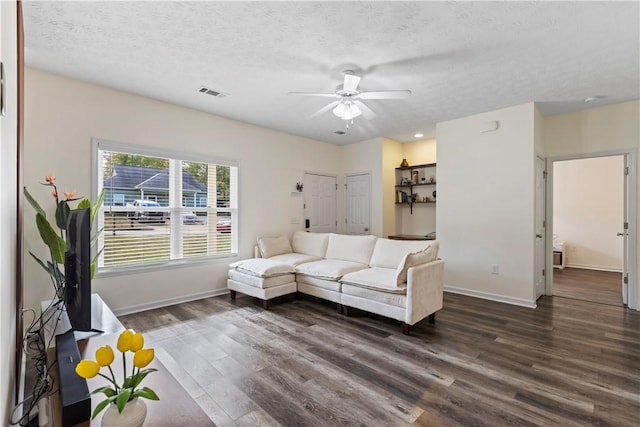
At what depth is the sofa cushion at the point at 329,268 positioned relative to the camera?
150 inches

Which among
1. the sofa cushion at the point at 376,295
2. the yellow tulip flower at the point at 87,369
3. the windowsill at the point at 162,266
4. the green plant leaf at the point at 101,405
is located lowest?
the sofa cushion at the point at 376,295

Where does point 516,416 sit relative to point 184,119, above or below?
below

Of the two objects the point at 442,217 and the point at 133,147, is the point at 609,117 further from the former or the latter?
the point at 133,147

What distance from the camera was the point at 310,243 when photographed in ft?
16.7

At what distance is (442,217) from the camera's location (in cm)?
484

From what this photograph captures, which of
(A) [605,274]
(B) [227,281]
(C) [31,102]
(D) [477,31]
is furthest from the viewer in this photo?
(A) [605,274]

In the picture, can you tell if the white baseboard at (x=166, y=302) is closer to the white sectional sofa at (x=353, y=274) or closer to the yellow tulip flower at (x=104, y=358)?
the white sectional sofa at (x=353, y=274)

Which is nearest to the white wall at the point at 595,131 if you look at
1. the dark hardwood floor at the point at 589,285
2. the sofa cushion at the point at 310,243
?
the dark hardwood floor at the point at 589,285

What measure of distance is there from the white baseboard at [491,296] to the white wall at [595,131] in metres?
1.30

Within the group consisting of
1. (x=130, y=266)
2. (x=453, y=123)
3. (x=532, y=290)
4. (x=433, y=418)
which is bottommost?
(x=433, y=418)

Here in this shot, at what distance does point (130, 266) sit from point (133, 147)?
1.47 m

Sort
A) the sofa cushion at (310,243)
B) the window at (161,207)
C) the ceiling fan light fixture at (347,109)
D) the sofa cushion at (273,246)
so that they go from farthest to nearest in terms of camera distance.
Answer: the sofa cushion at (310,243) → the sofa cushion at (273,246) → the window at (161,207) → the ceiling fan light fixture at (347,109)

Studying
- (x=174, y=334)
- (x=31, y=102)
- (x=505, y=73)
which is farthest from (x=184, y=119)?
(x=505, y=73)

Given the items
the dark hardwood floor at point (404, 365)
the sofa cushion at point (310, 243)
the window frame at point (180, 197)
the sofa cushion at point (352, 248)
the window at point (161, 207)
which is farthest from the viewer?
the sofa cushion at point (310, 243)
